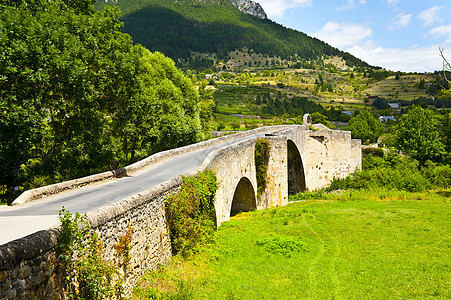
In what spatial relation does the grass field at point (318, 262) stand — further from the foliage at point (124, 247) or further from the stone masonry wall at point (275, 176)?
the stone masonry wall at point (275, 176)

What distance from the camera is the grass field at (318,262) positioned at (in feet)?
31.0

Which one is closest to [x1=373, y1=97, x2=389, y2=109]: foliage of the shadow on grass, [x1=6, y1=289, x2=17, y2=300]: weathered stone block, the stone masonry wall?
the shadow on grass

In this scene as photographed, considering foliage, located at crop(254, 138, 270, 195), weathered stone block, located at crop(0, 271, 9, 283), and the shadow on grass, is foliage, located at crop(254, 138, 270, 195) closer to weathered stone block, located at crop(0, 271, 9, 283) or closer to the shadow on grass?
the shadow on grass

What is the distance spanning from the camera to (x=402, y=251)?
43.5ft

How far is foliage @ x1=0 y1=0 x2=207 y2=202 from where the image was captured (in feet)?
42.4

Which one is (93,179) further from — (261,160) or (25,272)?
(261,160)

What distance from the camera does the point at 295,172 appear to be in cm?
3394

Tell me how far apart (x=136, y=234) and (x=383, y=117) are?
114619 millimetres

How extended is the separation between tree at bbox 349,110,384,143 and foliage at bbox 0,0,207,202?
59.9 metres

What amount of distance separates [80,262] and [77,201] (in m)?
4.72

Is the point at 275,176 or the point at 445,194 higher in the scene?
the point at 275,176

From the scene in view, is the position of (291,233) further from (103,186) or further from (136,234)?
(136,234)

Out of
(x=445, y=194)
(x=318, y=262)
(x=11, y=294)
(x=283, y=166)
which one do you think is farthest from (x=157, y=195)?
(x=445, y=194)

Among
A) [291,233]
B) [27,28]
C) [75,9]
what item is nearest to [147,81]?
[75,9]
